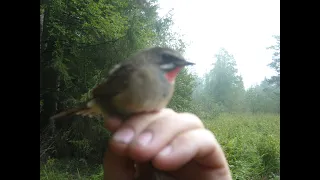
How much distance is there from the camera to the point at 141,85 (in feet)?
2.29

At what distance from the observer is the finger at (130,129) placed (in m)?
0.72

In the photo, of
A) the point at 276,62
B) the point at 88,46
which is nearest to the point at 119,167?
the point at 88,46

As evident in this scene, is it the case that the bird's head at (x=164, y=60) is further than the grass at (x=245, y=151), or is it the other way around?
the grass at (x=245, y=151)

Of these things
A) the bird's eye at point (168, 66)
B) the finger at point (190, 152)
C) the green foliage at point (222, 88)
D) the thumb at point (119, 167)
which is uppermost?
the bird's eye at point (168, 66)

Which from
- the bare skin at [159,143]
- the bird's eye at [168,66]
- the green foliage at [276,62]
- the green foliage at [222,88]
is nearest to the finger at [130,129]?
the bare skin at [159,143]

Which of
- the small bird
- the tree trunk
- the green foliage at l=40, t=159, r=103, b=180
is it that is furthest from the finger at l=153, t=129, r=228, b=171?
the tree trunk

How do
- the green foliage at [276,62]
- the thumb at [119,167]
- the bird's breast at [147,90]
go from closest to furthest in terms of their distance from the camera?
the bird's breast at [147,90] < the thumb at [119,167] < the green foliage at [276,62]

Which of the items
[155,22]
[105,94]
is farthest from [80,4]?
[105,94]

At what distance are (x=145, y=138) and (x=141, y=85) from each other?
12cm

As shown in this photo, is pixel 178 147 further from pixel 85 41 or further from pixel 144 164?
pixel 85 41

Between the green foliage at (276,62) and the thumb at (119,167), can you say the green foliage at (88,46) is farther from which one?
the green foliage at (276,62)

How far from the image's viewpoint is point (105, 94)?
0.75 meters

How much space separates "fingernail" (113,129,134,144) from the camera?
72 cm

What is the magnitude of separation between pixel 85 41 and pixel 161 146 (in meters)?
0.57
